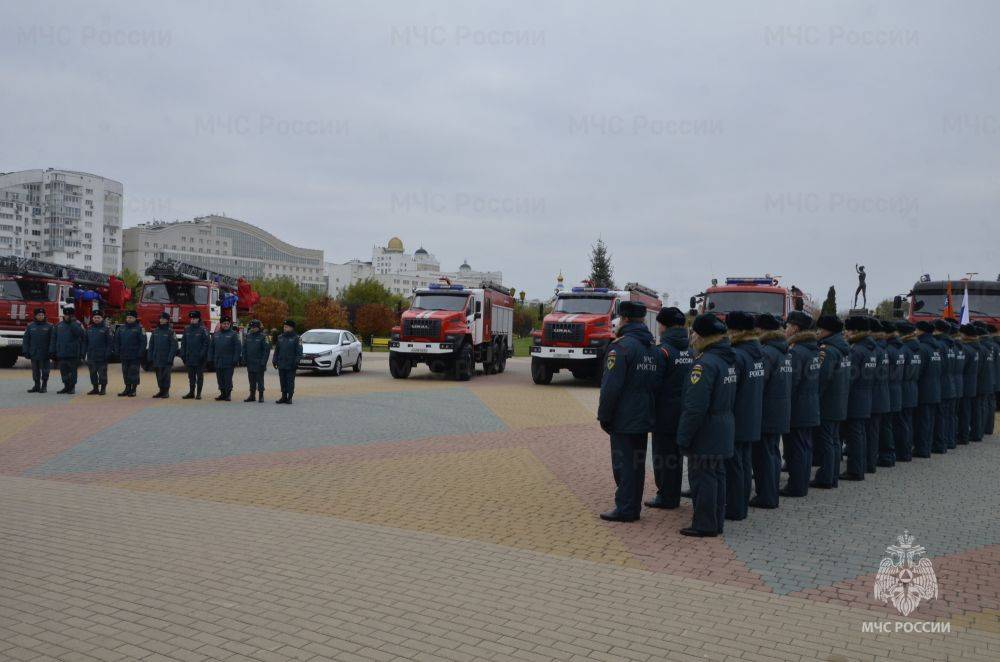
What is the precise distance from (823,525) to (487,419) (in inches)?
310

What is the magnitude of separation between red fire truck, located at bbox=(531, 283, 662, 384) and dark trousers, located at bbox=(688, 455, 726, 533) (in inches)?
566

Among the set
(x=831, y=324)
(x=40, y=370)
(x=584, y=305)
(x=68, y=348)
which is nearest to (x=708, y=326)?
(x=831, y=324)

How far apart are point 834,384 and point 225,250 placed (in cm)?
15537

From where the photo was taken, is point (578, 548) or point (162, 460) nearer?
point (578, 548)

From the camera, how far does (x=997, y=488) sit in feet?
29.1

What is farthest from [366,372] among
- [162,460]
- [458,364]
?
[162,460]

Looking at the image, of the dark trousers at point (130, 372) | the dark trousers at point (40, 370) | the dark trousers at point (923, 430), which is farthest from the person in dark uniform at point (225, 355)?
the dark trousers at point (923, 430)

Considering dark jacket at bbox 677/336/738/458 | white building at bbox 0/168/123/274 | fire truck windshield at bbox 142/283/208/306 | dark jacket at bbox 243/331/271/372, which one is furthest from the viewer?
white building at bbox 0/168/123/274

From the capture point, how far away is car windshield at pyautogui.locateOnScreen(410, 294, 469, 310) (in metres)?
23.4

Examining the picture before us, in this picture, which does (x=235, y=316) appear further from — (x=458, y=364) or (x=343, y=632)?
(x=343, y=632)

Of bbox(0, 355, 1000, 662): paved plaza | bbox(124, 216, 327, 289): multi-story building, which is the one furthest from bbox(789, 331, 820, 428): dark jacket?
bbox(124, 216, 327, 289): multi-story building

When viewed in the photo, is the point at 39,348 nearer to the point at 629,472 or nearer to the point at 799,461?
the point at 629,472

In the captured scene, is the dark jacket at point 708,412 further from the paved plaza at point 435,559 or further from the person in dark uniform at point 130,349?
the person in dark uniform at point 130,349

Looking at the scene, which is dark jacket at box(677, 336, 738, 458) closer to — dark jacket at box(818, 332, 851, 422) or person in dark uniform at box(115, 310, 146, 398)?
dark jacket at box(818, 332, 851, 422)
